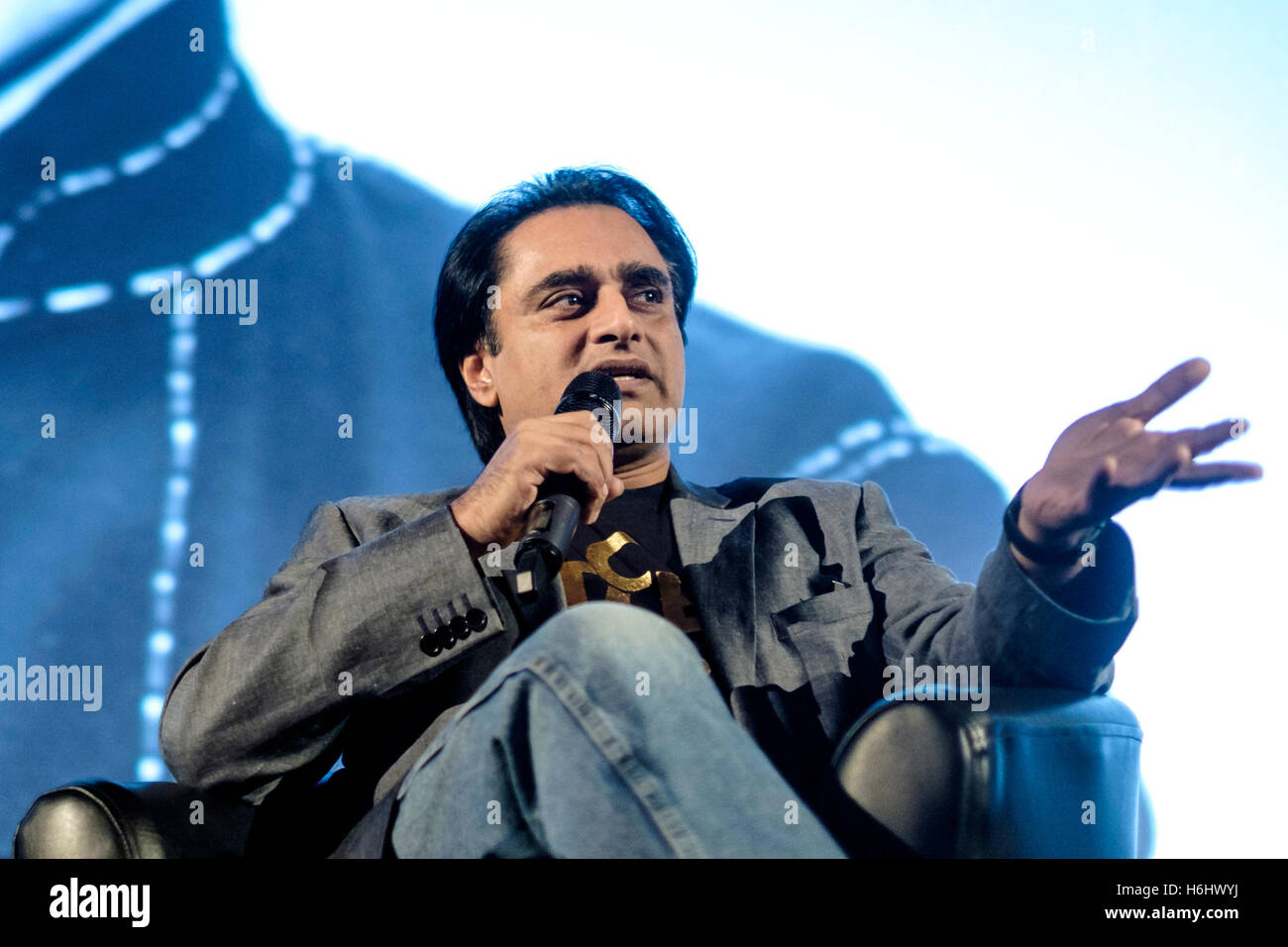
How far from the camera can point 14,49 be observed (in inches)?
93.4

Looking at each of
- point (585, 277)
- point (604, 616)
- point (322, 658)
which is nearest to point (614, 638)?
point (604, 616)

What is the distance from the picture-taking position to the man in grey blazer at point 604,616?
0.75 m

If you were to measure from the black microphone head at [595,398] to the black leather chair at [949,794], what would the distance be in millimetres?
494

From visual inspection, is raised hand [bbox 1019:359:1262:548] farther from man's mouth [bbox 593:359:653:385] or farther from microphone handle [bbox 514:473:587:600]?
man's mouth [bbox 593:359:653:385]

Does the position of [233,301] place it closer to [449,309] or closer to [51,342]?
[51,342]

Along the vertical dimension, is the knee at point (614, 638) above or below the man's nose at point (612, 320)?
below

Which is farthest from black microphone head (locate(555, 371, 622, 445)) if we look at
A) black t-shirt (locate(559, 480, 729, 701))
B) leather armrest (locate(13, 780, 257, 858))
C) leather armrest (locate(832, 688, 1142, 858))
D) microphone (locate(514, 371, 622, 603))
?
leather armrest (locate(13, 780, 257, 858))

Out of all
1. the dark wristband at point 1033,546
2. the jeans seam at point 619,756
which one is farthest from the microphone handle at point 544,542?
the dark wristband at point 1033,546

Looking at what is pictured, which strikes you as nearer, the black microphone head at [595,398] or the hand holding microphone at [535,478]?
the hand holding microphone at [535,478]

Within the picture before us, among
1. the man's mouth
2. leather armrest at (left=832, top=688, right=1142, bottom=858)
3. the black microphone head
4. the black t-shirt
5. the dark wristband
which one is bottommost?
leather armrest at (left=832, top=688, right=1142, bottom=858)

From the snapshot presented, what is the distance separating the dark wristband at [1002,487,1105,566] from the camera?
1049 millimetres

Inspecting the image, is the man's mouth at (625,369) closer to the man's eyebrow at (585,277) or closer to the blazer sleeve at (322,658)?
the man's eyebrow at (585,277)

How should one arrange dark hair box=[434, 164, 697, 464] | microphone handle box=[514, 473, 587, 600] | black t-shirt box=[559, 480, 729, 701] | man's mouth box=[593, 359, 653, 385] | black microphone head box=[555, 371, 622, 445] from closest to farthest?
1. microphone handle box=[514, 473, 587, 600]
2. black microphone head box=[555, 371, 622, 445]
3. black t-shirt box=[559, 480, 729, 701]
4. man's mouth box=[593, 359, 653, 385]
5. dark hair box=[434, 164, 697, 464]

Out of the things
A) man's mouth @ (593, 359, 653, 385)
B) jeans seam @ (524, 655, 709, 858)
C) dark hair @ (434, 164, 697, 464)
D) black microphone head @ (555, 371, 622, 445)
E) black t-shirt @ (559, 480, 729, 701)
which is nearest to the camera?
jeans seam @ (524, 655, 709, 858)
